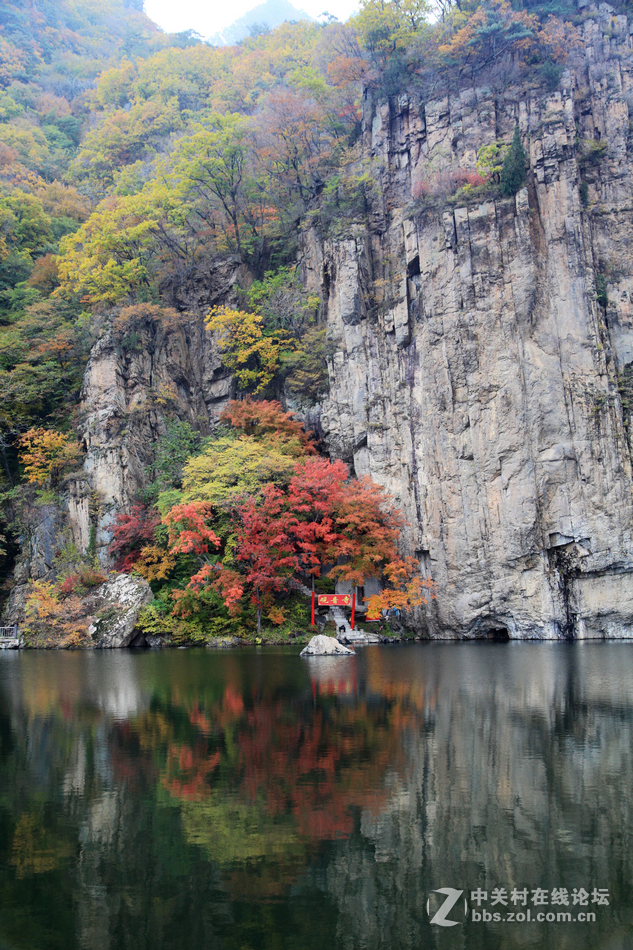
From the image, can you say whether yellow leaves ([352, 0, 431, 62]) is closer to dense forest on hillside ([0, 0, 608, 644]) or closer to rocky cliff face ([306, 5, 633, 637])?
dense forest on hillside ([0, 0, 608, 644])

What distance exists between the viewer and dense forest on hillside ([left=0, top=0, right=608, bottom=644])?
2542 centimetres

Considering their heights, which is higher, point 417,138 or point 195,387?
point 417,138

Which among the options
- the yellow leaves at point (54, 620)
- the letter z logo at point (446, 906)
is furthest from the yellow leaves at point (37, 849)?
the yellow leaves at point (54, 620)

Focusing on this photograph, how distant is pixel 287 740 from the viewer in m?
7.86

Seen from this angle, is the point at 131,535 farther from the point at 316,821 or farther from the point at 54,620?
the point at 316,821

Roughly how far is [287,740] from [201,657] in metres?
12.4

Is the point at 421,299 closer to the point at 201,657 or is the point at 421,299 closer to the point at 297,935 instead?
the point at 201,657

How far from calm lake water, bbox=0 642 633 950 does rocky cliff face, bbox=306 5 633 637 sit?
1523 centimetres

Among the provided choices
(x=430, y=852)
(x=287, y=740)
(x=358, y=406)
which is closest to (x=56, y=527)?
(x=358, y=406)

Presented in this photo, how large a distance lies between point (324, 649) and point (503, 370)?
13.7 metres

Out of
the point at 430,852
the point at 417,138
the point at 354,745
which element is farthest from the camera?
→ the point at 417,138

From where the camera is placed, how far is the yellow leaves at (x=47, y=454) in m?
30.5

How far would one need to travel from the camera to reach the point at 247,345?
109 feet

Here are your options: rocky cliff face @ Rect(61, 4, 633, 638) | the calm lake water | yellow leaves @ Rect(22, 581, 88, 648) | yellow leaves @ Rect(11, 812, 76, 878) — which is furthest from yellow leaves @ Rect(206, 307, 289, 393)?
yellow leaves @ Rect(11, 812, 76, 878)
